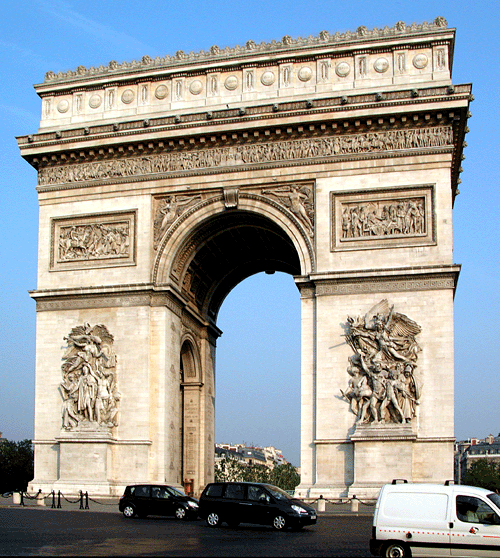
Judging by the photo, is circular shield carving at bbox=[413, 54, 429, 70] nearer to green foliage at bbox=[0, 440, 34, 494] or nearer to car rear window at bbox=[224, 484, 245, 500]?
car rear window at bbox=[224, 484, 245, 500]

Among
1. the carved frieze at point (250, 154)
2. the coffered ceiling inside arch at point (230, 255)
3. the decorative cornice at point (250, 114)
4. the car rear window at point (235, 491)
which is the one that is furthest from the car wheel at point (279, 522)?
the decorative cornice at point (250, 114)

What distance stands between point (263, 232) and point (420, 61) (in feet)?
29.9

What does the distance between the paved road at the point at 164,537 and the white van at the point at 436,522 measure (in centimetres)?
129

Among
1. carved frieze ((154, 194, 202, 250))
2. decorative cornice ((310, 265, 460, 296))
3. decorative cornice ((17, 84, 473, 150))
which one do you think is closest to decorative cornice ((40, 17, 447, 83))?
decorative cornice ((17, 84, 473, 150))

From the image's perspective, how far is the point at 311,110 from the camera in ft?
102

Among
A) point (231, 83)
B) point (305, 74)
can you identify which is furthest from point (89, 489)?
point (305, 74)

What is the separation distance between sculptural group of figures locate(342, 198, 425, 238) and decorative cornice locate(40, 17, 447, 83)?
6.17m

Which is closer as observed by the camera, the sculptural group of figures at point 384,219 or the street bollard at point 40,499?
the sculptural group of figures at point 384,219

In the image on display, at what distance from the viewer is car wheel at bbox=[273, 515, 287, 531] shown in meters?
22.5

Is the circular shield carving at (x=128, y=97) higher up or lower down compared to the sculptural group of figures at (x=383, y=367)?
higher up

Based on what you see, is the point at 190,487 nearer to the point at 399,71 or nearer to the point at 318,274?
the point at 318,274

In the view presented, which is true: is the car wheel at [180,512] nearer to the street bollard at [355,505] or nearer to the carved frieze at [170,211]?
the street bollard at [355,505]

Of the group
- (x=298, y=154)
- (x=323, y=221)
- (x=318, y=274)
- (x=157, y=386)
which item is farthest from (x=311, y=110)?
(x=157, y=386)

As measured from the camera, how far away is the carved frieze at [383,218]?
30094mm
